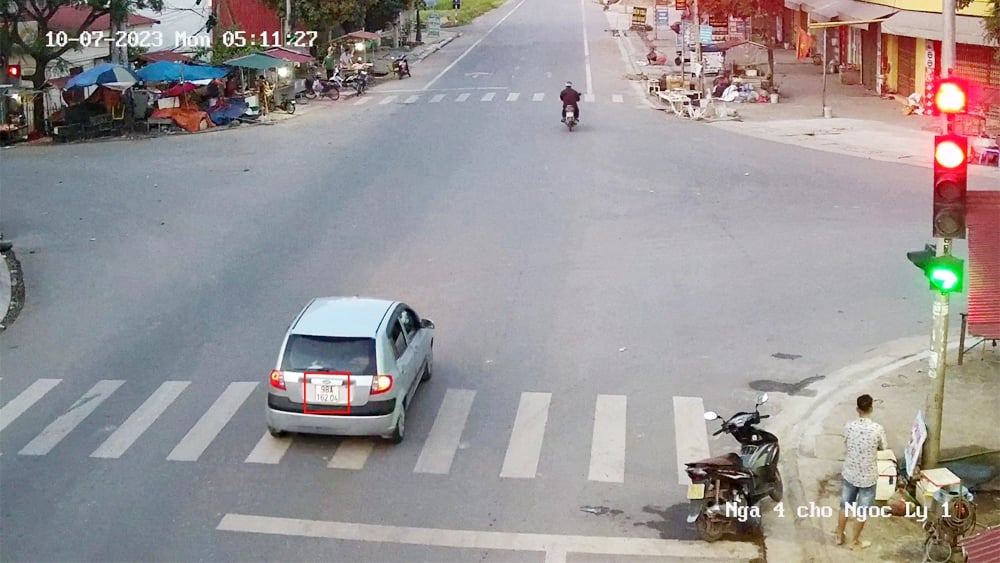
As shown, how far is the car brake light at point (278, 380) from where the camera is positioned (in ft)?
39.2

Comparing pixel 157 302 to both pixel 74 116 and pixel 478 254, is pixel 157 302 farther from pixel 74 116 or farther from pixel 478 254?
pixel 74 116

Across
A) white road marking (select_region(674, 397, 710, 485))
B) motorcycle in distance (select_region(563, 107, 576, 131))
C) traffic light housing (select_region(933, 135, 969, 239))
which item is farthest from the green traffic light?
motorcycle in distance (select_region(563, 107, 576, 131))

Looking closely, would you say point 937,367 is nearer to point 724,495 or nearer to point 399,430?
point 724,495

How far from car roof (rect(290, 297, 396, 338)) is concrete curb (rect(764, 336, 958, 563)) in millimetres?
4612

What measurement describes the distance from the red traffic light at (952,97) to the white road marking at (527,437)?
17.3 feet

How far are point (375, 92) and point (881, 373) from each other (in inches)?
1482

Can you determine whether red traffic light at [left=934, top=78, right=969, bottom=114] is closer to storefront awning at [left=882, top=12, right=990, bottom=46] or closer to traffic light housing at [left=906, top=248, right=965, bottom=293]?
traffic light housing at [left=906, top=248, right=965, bottom=293]

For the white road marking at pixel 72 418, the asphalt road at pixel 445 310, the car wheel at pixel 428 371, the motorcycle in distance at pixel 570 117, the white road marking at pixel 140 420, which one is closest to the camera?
the asphalt road at pixel 445 310

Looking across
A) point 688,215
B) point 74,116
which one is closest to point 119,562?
point 688,215

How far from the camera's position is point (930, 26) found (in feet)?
112

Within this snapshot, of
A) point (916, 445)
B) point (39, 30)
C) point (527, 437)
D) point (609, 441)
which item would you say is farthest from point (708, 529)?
point (39, 30)

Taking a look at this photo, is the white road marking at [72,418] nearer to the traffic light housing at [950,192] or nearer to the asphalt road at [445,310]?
the asphalt road at [445,310]

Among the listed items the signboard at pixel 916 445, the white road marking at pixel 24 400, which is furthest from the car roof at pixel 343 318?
Result: the signboard at pixel 916 445

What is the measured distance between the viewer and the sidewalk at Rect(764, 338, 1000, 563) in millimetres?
9859
